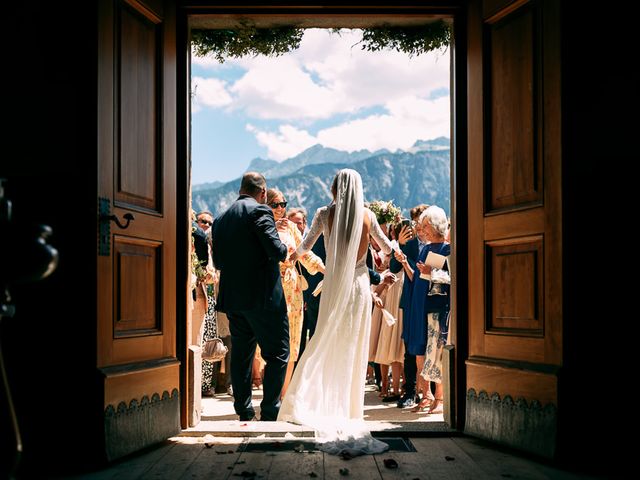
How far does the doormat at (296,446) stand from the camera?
4754mm

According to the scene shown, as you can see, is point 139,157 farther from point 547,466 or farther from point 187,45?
point 547,466

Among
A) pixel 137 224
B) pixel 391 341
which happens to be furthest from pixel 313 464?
pixel 391 341

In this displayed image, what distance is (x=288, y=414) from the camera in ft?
18.3

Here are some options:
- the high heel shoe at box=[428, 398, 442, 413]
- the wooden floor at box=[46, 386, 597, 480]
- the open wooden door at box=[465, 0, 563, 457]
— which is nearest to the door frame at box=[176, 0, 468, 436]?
the open wooden door at box=[465, 0, 563, 457]

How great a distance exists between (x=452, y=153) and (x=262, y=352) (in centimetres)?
217

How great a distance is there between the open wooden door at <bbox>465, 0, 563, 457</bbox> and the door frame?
11 centimetres

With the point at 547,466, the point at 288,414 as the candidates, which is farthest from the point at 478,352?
the point at 288,414

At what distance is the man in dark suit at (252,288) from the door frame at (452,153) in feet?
2.12

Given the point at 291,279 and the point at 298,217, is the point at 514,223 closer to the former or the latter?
the point at 291,279

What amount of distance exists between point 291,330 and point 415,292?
49.0 inches

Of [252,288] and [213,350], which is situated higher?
[252,288]

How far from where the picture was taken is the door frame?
5.28 meters

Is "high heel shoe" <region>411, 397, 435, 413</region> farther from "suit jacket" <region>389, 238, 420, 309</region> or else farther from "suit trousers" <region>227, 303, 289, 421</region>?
"suit trousers" <region>227, 303, 289, 421</region>

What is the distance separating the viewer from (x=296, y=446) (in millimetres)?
4871
